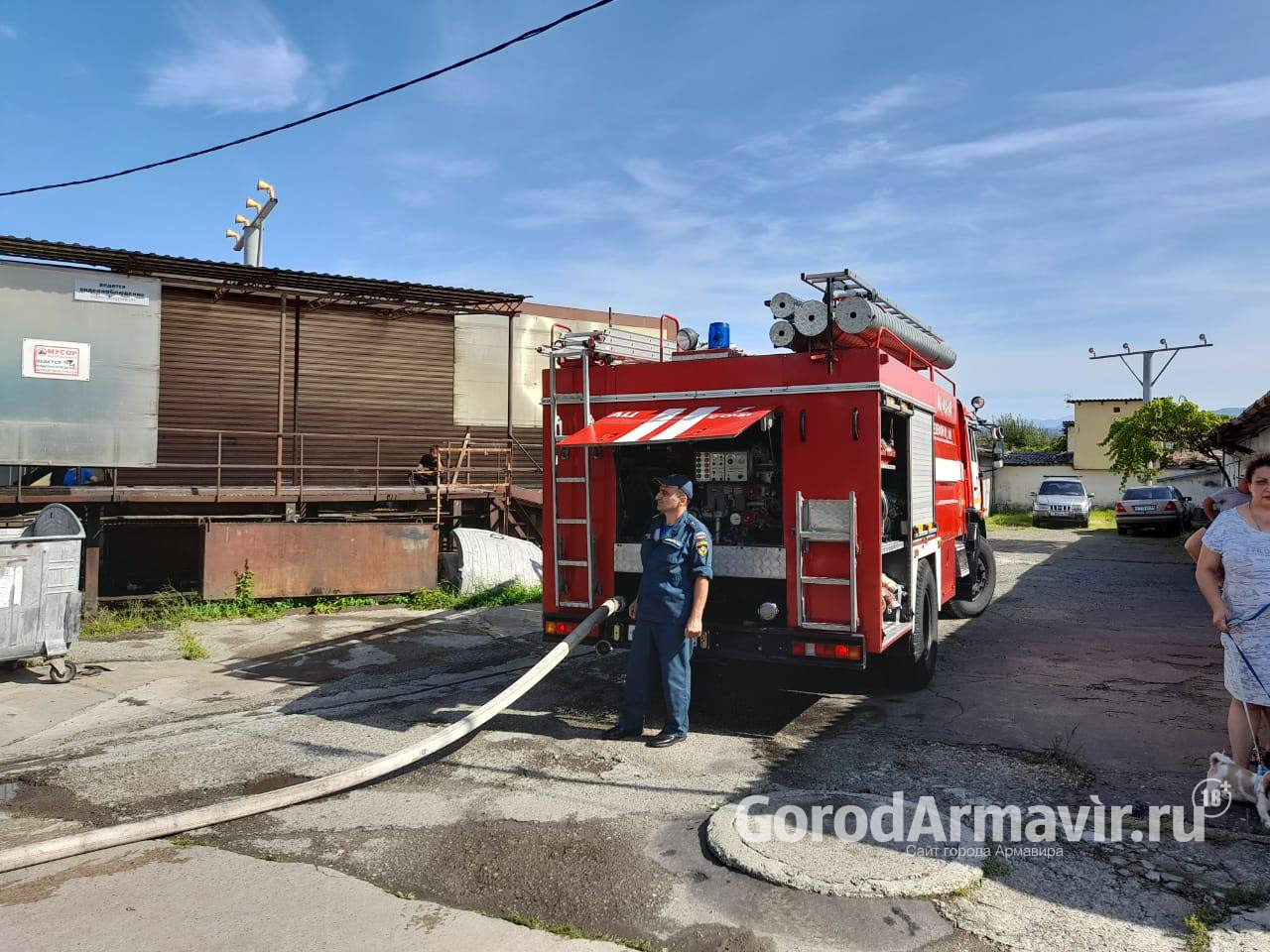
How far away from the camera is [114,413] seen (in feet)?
38.0

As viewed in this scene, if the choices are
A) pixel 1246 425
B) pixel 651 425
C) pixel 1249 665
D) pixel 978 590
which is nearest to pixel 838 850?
pixel 1249 665

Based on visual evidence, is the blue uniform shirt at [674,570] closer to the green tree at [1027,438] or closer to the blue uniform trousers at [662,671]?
the blue uniform trousers at [662,671]

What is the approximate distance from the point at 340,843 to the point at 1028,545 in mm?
21250

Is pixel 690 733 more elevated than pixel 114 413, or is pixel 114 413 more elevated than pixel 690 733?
pixel 114 413

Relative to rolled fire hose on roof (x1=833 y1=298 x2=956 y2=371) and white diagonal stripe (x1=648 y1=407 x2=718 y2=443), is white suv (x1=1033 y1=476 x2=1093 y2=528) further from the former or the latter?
white diagonal stripe (x1=648 y1=407 x2=718 y2=443)

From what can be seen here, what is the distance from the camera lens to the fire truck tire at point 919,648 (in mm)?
6930

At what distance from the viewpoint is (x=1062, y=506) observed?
29234 mm

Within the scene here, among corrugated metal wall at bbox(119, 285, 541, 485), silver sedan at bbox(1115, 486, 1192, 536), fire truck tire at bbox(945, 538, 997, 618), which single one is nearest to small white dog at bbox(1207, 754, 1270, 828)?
fire truck tire at bbox(945, 538, 997, 618)

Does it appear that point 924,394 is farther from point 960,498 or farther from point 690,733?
point 690,733

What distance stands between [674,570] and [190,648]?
5.80 meters

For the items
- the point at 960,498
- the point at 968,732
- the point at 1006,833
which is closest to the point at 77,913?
the point at 1006,833

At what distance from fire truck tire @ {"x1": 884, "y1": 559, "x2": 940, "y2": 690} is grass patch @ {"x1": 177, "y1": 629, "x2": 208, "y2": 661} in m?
6.60

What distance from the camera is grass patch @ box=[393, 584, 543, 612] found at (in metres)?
12.0

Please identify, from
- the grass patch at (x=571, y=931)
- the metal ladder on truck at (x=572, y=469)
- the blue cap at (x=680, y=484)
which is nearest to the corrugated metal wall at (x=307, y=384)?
the metal ladder on truck at (x=572, y=469)
